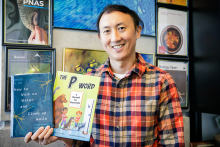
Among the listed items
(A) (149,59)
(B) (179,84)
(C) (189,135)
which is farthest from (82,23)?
(C) (189,135)

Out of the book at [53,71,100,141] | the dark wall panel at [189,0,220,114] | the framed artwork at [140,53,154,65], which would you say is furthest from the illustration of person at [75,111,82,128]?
the dark wall panel at [189,0,220,114]

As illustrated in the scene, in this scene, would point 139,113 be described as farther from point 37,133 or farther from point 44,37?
point 44,37

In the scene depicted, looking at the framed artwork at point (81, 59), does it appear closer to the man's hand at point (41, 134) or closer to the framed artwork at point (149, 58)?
the framed artwork at point (149, 58)

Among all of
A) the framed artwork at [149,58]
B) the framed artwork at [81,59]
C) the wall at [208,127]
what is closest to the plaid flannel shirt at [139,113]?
the framed artwork at [81,59]

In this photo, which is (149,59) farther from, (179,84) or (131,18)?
(131,18)

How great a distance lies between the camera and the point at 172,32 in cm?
173

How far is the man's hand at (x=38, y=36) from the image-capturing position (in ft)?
4.45

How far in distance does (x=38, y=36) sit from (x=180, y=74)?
1496 millimetres

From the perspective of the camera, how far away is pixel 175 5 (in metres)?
1.74

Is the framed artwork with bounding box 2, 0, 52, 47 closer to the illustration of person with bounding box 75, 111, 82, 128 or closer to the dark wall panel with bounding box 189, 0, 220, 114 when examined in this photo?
the illustration of person with bounding box 75, 111, 82, 128

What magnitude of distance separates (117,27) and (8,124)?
1214 mm

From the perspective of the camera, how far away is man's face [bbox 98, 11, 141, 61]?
97 cm

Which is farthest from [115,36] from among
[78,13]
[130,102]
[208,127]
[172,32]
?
[208,127]

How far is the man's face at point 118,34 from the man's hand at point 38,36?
645 millimetres
